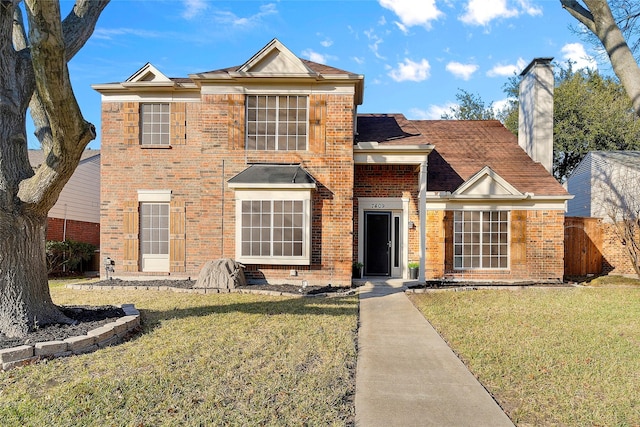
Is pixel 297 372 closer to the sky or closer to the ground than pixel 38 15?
closer to the ground

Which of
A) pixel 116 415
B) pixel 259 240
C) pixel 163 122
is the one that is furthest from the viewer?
pixel 163 122

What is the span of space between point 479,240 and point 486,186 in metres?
1.81

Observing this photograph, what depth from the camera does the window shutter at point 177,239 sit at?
1259cm

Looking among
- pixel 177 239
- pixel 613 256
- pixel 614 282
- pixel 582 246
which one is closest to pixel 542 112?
pixel 582 246

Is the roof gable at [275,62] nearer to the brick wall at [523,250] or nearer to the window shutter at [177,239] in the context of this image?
the window shutter at [177,239]

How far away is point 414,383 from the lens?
4.73m

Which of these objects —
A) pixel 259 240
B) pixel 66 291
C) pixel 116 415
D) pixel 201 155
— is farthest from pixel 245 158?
pixel 116 415

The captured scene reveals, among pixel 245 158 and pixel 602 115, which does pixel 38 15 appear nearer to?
pixel 245 158

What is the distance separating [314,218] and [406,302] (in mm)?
3761

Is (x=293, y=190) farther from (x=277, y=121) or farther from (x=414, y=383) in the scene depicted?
(x=414, y=383)

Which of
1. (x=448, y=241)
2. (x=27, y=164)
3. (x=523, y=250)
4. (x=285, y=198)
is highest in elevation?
(x=27, y=164)

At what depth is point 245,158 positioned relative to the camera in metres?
12.3

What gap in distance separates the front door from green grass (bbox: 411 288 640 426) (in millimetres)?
3462

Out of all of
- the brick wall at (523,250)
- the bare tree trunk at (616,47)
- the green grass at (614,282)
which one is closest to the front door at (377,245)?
the brick wall at (523,250)
